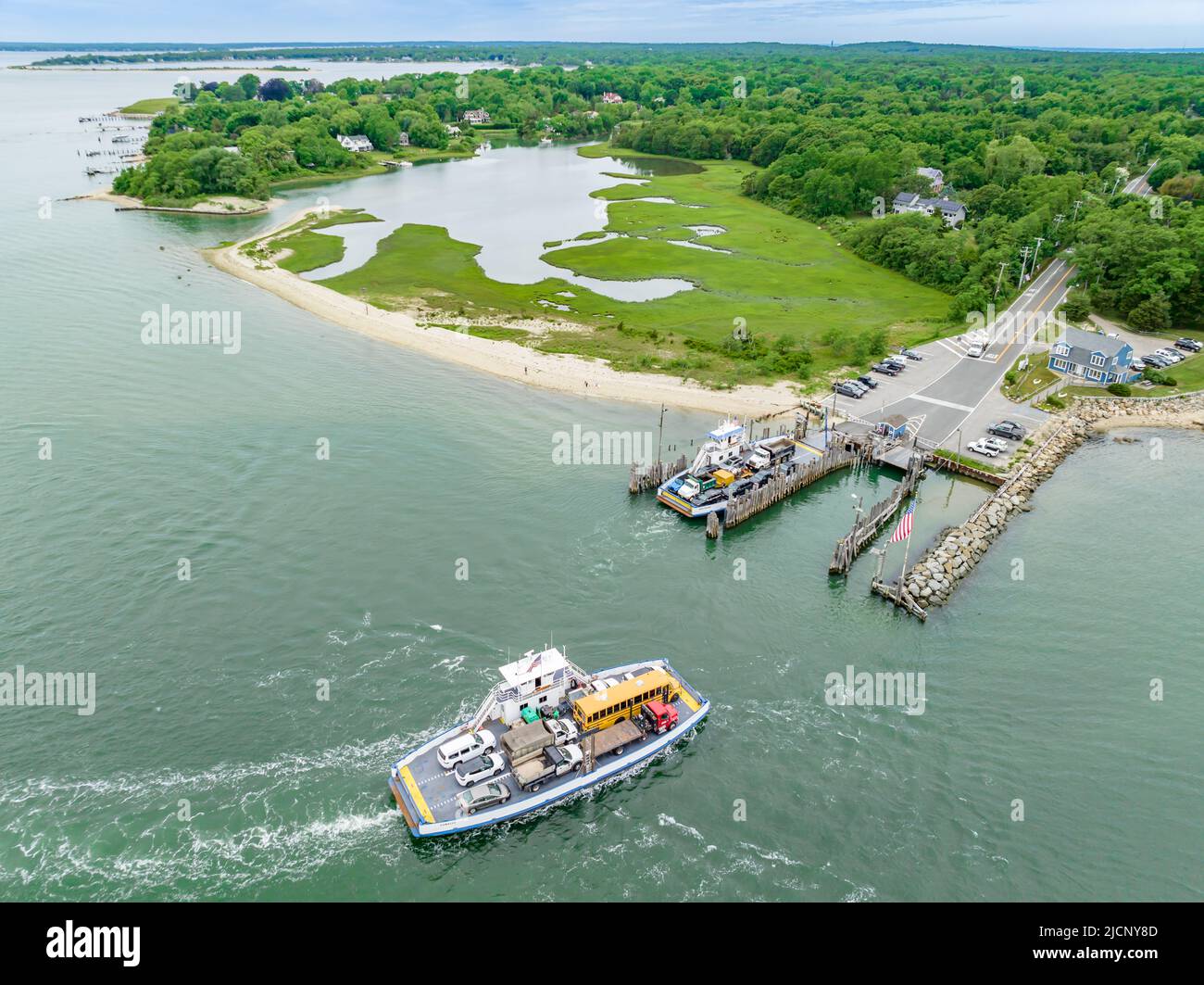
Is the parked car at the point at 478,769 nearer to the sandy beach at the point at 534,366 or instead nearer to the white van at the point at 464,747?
the white van at the point at 464,747

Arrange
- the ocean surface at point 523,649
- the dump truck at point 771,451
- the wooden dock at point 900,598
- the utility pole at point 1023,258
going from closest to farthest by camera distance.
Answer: the ocean surface at point 523,649 → the wooden dock at point 900,598 → the dump truck at point 771,451 → the utility pole at point 1023,258

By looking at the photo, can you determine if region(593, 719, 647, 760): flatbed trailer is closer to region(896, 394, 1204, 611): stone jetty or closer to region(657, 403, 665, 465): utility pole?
region(896, 394, 1204, 611): stone jetty

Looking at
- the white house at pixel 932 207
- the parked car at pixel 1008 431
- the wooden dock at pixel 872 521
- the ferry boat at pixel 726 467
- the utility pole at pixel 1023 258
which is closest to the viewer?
the wooden dock at pixel 872 521

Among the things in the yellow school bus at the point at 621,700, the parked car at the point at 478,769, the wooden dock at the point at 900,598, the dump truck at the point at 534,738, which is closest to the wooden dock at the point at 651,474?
the wooden dock at the point at 900,598

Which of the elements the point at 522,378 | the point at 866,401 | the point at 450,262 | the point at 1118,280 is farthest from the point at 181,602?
the point at 1118,280

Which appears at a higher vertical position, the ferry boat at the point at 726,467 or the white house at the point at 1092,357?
the white house at the point at 1092,357

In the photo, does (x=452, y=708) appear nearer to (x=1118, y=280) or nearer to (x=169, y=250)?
(x=1118, y=280)

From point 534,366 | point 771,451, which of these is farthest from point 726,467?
point 534,366
